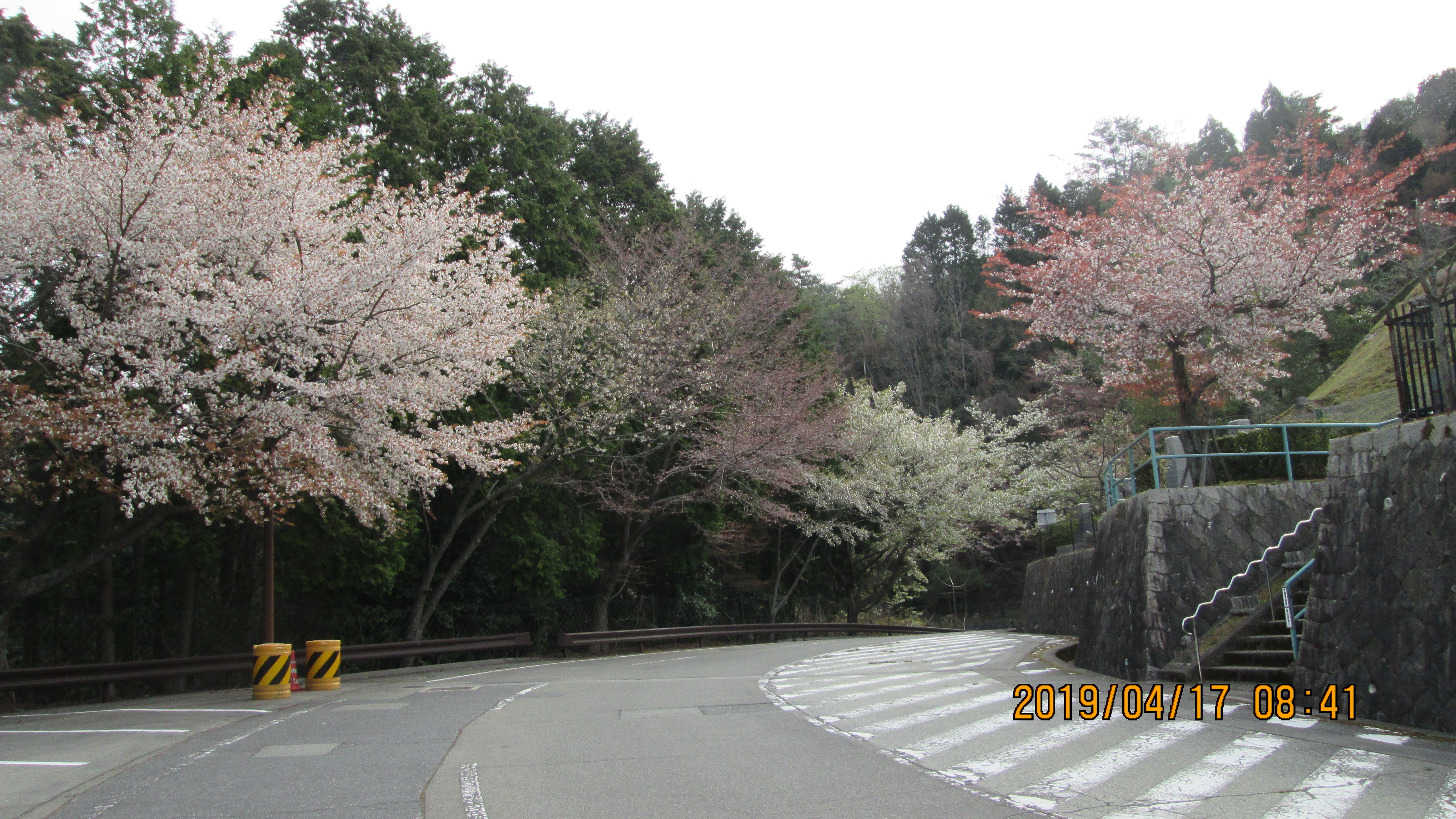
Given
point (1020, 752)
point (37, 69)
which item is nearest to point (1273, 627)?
point (1020, 752)

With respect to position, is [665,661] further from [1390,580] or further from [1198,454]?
[1390,580]

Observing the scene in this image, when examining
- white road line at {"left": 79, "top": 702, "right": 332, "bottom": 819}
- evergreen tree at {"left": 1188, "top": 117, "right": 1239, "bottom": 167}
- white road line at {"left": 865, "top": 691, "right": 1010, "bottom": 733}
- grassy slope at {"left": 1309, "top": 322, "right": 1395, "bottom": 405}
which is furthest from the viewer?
evergreen tree at {"left": 1188, "top": 117, "right": 1239, "bottom": 167}

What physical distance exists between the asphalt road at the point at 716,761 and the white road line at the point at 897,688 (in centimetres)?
7

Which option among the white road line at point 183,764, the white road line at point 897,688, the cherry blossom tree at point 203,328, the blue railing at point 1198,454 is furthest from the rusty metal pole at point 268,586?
the blue railing at point 1198,454

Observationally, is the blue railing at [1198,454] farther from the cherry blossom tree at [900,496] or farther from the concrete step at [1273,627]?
the cherry blossom tree at [900,496]

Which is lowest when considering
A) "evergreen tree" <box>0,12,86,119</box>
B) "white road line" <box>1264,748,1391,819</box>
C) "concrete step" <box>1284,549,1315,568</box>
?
"white road line" <box>1264,748,1391,819</box>

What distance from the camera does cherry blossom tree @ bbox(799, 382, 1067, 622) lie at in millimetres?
32344

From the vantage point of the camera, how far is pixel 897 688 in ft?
38.7

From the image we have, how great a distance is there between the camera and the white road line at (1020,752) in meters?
6.31

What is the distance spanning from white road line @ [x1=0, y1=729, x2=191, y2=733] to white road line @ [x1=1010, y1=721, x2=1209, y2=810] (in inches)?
337

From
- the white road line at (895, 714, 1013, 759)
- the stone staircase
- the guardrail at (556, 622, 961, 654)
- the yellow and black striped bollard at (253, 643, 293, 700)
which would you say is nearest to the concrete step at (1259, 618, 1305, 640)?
the stone staircase

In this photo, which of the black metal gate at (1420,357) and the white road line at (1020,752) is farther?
the black metal gate at (1420,357)

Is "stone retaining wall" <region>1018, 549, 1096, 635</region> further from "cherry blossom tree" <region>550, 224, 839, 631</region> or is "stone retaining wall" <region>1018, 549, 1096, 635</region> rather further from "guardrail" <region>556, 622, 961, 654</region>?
"cherry blossom tree" <region>550, 224, 839, 631</region>

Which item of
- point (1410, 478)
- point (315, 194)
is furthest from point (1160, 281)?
point (315, 194)
